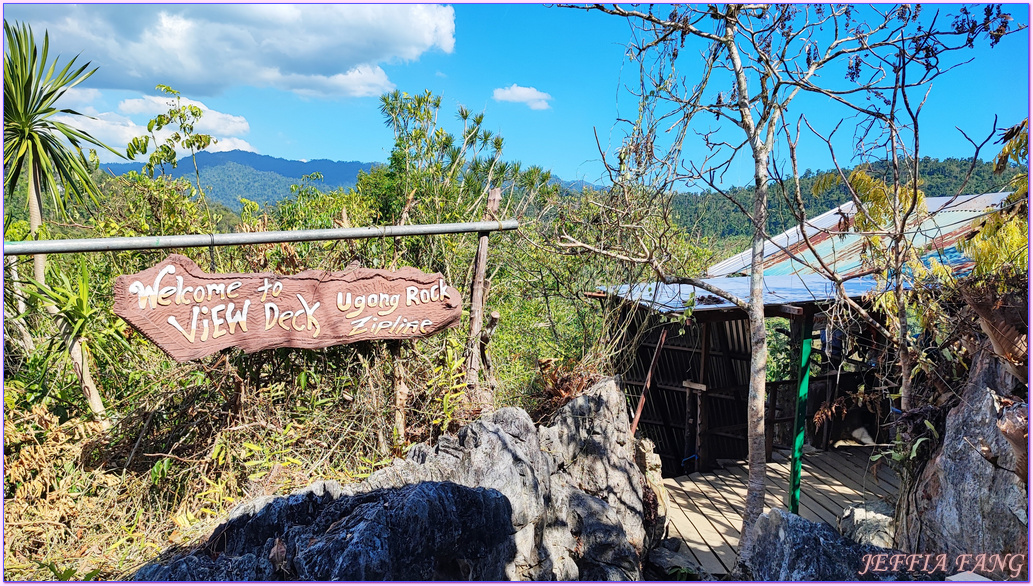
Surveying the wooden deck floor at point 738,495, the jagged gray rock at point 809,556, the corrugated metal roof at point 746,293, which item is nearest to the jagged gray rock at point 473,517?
the jagged gray rock at point 809,556

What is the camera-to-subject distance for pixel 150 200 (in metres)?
3.80

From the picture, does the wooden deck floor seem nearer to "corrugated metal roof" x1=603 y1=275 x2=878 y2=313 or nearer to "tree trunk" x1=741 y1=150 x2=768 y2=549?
"tree trunk" x1=741 y1=150 x2=768 y2=549

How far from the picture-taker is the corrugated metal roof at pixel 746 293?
5184 mm

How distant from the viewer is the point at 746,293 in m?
5.86

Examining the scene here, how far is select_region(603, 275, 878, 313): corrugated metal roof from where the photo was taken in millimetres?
5184

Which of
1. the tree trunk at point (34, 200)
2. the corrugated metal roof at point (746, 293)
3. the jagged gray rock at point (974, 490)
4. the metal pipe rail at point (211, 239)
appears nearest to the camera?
the metal pipe rail at point (211, 239)

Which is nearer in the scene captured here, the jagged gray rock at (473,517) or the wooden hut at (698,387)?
the jagged gray rock at (473,517)

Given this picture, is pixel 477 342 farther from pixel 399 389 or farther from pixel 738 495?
pixel 738 495

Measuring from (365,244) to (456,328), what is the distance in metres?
0.76

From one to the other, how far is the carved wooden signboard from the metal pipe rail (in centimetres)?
10

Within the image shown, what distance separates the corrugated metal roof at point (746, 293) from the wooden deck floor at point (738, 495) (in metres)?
1.49

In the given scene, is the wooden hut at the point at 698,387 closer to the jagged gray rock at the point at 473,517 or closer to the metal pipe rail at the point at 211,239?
the jagged gray rock at the point at 473,517

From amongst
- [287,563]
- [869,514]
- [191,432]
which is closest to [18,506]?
[191,432]

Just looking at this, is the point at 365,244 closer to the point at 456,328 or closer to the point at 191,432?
the point at 456,328
